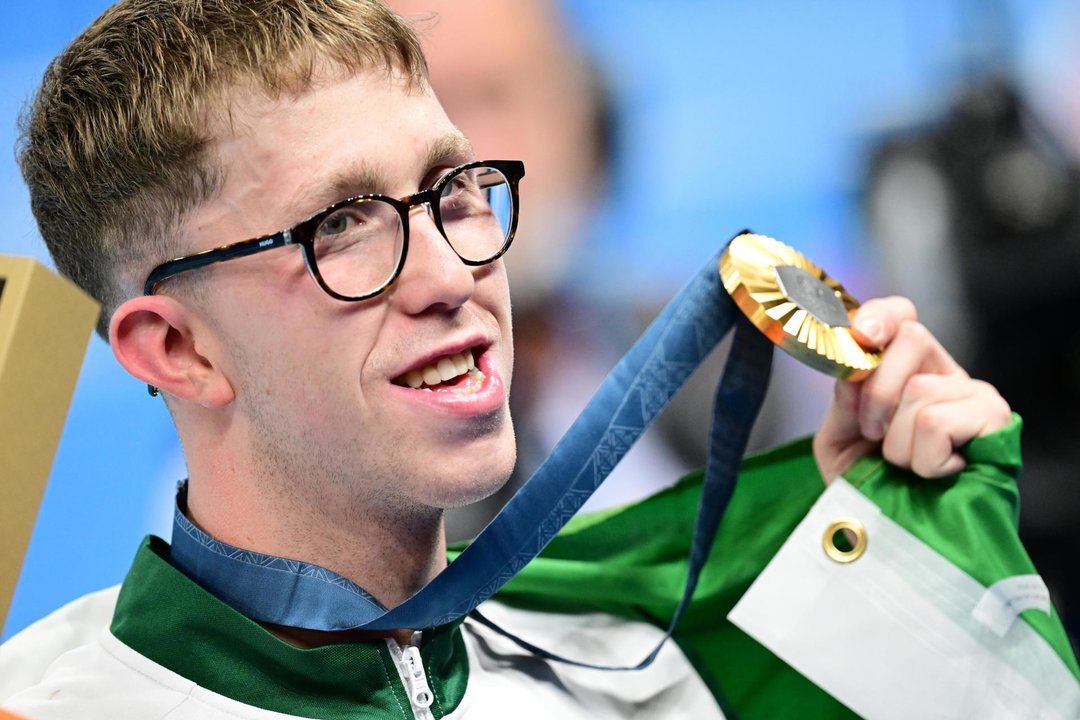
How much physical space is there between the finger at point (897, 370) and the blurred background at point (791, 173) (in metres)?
0.79

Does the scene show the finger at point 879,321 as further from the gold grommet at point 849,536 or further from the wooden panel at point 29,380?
the wooden panel at point 29,380

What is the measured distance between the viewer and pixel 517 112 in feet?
7.34

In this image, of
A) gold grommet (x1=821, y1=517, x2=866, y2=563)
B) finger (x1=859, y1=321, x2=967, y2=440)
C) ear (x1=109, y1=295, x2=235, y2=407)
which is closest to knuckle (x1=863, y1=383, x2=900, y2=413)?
finger (x1=859, y1=321, x2=967, y2=440)

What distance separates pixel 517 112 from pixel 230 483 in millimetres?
1151

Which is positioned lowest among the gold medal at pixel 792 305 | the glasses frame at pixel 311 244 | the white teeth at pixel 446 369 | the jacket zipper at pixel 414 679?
the jacket zipper at pixel 414 679

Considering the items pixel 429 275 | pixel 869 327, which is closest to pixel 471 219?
pixel 429 275

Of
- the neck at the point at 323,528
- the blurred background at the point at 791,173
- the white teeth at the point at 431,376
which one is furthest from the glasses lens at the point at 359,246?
the blurred background at the point at 791,173

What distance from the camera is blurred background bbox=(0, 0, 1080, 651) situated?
2195 millimetres

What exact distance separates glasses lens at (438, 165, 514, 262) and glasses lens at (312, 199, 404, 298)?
0.06m

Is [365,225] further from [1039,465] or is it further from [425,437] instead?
[1039,465]

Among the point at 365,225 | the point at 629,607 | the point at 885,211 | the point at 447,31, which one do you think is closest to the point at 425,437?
the point at 365,225

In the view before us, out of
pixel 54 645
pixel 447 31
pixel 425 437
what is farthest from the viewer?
pixel 447 31

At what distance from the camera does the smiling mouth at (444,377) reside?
1.23 m

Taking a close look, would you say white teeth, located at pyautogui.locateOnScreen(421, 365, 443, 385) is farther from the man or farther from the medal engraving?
the medal engraving
